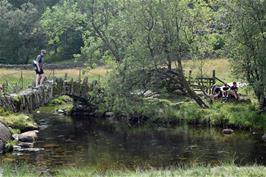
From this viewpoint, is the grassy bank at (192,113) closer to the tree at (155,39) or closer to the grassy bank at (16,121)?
the tree at (155,39)

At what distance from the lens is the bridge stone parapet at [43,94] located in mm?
41156

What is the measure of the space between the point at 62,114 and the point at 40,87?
11.2 meters

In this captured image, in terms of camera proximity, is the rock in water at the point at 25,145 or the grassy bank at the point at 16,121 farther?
the grassy bank at the point at 16,121

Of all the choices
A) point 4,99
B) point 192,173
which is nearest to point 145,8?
point 4,99

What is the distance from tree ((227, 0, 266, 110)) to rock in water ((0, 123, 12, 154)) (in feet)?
63.4

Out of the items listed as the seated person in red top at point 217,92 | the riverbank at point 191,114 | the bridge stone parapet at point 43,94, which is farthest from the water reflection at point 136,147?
the seated person in red top at point 217,92

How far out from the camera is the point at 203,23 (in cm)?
4797

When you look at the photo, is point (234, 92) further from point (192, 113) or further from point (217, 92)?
point (192, 113)

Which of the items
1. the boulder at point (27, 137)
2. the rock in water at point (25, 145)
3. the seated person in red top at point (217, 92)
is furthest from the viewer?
the seated person in red top at point (217, 92)

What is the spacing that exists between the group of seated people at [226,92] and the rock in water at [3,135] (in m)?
21.5

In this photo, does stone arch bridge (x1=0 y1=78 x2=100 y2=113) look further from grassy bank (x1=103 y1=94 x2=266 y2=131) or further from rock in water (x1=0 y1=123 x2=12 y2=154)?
rock in water (x1=0 y1=123 x2=12 y2=154)

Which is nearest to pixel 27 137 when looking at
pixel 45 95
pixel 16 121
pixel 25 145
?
pixel 25 145

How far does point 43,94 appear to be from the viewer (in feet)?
149

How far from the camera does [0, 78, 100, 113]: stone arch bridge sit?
4123 cm
